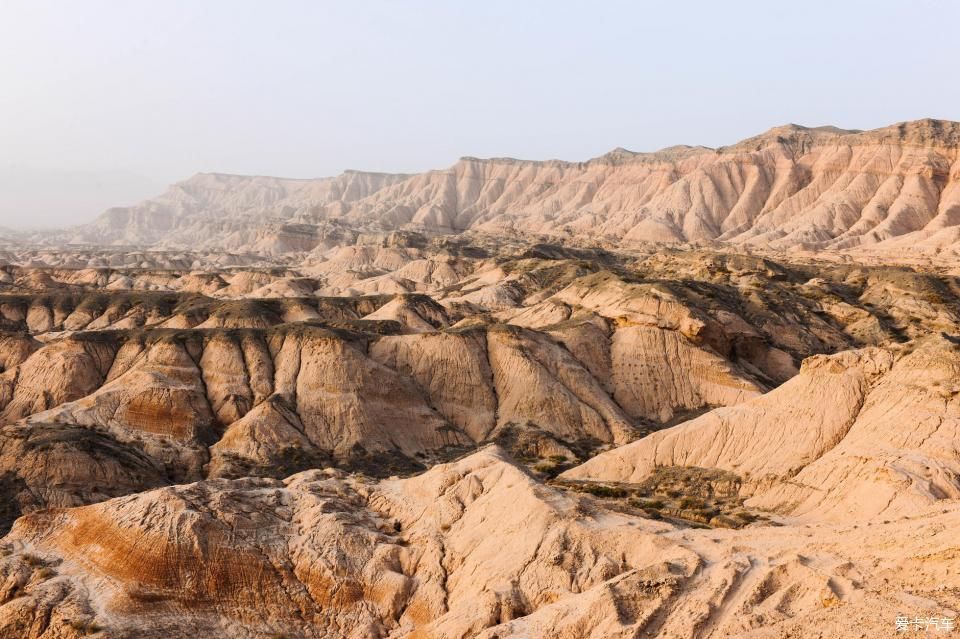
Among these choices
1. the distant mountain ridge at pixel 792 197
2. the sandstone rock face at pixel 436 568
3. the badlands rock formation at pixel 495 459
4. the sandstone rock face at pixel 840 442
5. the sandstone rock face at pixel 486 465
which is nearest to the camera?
the sandstone rock face at pixel 436 568

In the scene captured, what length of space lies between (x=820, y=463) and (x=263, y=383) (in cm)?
3482

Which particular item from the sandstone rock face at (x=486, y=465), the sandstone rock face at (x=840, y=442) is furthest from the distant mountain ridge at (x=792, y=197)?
the sandstone rock face at (x=840, y=442)

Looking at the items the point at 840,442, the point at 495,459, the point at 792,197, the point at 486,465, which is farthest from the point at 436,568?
the point at 792,197

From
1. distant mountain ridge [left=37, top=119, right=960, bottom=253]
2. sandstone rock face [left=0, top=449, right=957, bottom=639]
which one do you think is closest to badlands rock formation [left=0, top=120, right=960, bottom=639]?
sandstone rock face [left=0, top=449, right=957, bottom=639]

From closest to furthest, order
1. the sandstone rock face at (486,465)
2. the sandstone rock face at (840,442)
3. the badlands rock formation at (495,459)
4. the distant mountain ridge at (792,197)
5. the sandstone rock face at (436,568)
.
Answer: the sandstone rock face at (436,568) < the sandstone rock face at (486,465) < the badlands rock formation at (495,459) < the sandstone rock face at (840,442) < the distant mountain ridge at (792,197)

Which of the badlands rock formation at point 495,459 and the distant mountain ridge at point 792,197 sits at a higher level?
the distant mountain ridge at point 792,197

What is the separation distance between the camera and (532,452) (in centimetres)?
4778

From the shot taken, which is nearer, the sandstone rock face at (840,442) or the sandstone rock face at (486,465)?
the sandstone rock face at (486,465)

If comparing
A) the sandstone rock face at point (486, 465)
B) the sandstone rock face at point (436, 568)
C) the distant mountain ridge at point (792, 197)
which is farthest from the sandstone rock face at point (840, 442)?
the distant mountain ridge at point (792, 197)

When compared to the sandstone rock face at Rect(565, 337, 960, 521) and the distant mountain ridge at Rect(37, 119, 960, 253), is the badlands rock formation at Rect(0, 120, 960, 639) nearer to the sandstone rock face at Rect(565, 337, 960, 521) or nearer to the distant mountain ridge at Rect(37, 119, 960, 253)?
the sandstone rock face at Rect(565, 337, 960, 521)

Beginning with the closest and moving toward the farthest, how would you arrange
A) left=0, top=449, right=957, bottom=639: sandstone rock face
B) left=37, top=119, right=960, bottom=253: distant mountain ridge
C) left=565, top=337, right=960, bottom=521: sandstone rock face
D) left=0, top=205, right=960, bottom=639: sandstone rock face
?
left=0, top=449, right=957, bottom=639: sandstone rock face, left=0, top=205, right=960, bottom=639: sandstone rock face, left=565, top=337, right=960, bottom=521: sandstone rock face, left=37, top=119, right=960, bottom=253: distant mountain ridge

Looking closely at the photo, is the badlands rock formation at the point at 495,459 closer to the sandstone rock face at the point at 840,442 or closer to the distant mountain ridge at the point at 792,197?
the sandstone rock face at the point at 840,442

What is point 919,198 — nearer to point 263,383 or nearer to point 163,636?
point 263,383

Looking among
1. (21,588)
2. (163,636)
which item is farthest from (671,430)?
(21,588)
